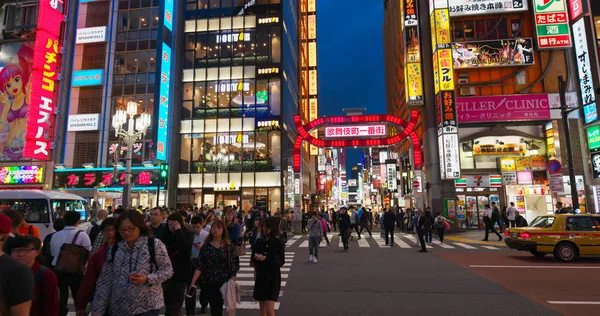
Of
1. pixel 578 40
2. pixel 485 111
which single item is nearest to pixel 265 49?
pixel 485 111

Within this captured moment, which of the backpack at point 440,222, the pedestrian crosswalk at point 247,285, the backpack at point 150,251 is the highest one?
the backpack at point 150,251

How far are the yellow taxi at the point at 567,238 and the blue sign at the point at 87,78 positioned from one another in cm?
3550

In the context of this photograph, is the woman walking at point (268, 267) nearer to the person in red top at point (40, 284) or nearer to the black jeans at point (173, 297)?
the black jeans at point (173, 297)

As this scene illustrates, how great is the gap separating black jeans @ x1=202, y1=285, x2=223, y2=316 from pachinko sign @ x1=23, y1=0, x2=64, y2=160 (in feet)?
106

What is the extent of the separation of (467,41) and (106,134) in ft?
105

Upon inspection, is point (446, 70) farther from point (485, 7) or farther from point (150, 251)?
point (150, 251)

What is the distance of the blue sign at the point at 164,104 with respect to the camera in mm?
32250

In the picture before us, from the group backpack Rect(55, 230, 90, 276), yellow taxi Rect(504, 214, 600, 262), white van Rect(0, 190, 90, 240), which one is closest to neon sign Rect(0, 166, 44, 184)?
white van Rect(0, 190, 90, 240)

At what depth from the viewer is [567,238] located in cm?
1257

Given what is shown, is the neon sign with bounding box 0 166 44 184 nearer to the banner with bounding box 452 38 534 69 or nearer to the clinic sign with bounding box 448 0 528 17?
the banner with bounding box 452 38 534 69

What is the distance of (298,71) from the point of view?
50.3 metres

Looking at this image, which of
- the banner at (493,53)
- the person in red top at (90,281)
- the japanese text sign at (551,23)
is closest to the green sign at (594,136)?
the banner at (493,53)

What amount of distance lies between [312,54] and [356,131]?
40.3 metres

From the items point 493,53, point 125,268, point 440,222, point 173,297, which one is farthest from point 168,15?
point 125,268
